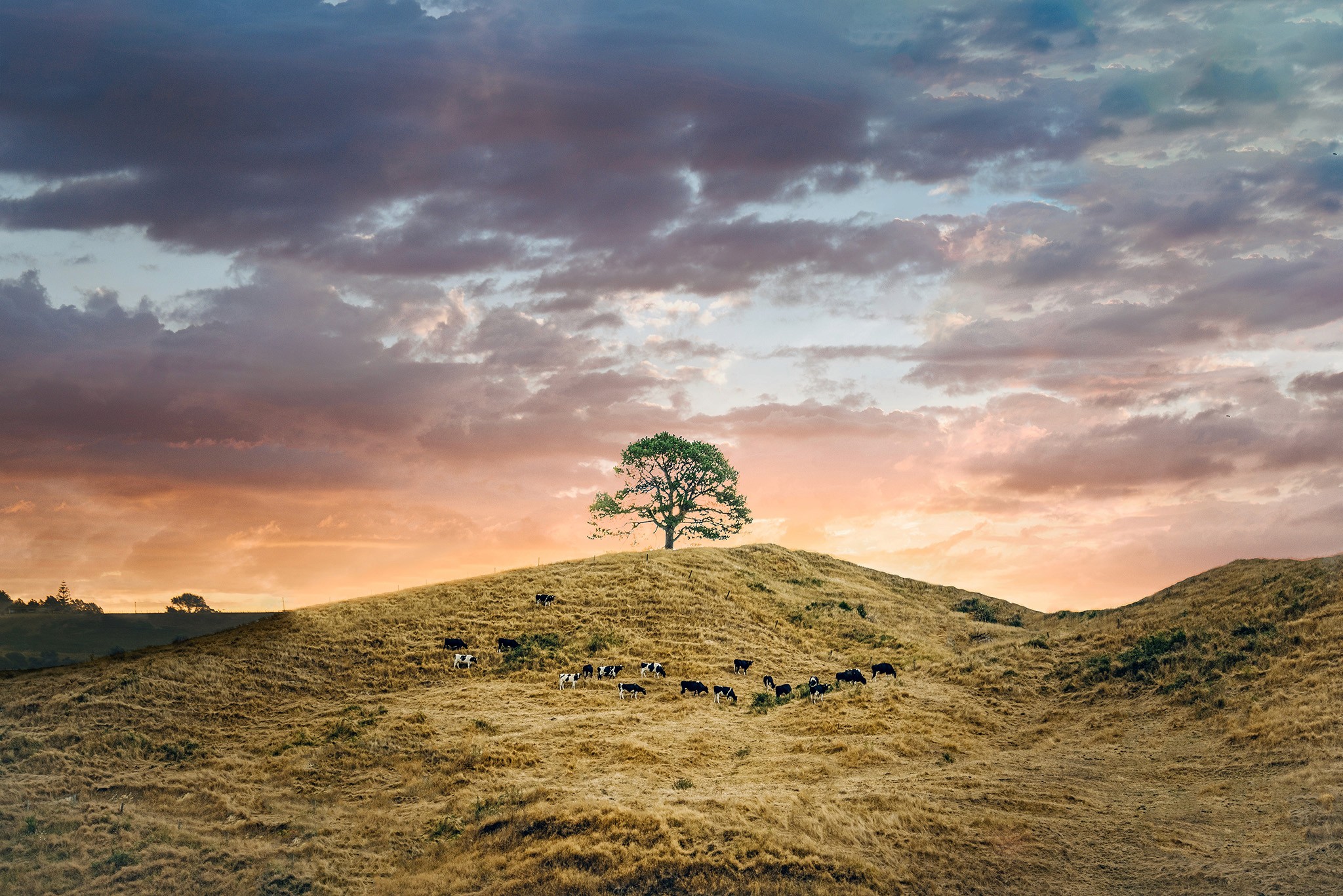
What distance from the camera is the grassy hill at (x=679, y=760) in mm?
24250

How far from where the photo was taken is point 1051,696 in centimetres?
4181

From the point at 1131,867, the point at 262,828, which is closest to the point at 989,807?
the point at 1131,867

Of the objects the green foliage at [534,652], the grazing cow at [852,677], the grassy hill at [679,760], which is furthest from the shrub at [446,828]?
the grazing cow at [852,677]

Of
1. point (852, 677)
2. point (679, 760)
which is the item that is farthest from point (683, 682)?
point (679, 760)

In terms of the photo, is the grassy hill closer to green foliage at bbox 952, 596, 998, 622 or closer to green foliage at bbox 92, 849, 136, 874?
green foliage at bbox 92, 849, 136, 874

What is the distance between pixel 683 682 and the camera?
44.8 metres

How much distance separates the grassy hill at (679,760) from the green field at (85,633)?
5.12 meters

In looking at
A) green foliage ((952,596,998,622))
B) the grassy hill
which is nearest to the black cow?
the grassy hill

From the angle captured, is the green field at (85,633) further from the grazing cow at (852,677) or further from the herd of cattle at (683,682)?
the grazing cow at (852,677)

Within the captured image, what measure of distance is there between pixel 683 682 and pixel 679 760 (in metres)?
10.9

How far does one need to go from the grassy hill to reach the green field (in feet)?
16.8

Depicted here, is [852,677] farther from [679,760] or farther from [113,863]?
[113,863]

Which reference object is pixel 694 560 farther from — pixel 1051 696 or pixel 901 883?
pixel 901 883

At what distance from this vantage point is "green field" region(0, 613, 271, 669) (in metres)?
49.9
